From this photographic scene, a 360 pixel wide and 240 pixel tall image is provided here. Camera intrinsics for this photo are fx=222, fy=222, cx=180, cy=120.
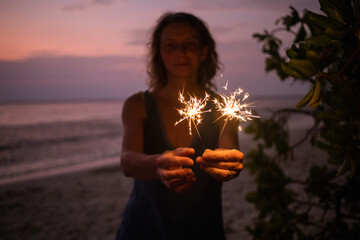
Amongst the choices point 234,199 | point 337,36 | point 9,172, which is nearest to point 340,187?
point 337,36

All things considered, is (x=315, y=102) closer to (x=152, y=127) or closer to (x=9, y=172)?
(x=152, y=127)

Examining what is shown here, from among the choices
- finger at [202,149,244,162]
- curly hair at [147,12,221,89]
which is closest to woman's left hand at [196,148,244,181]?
finger at [202,149,244,162]

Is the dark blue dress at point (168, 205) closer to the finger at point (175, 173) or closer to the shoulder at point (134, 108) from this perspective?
the shoulder at point (134, 108)

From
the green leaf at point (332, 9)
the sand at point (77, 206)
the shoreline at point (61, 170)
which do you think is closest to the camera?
the green leaf at point (332, 9)

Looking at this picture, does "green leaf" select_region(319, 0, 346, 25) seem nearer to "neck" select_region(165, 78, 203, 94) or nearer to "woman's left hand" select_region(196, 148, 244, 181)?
"woman's left hand" select_region(196, 148, 244, 181)

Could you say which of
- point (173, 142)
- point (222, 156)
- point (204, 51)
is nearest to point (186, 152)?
point (222, 156)

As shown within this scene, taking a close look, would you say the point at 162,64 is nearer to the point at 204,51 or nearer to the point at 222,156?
the point at 204,51

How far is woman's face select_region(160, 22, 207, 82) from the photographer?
2059 mm

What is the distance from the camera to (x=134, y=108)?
7.12ft

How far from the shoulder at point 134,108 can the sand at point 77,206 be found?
3922 mm

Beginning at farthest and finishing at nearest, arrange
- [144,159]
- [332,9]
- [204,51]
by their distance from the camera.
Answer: [204,51], [144,159], [332,9]

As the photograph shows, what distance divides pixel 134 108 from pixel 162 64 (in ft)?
2.62

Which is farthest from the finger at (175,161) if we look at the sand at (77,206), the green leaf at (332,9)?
the sand at (77,206)

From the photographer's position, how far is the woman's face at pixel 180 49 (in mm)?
2059
